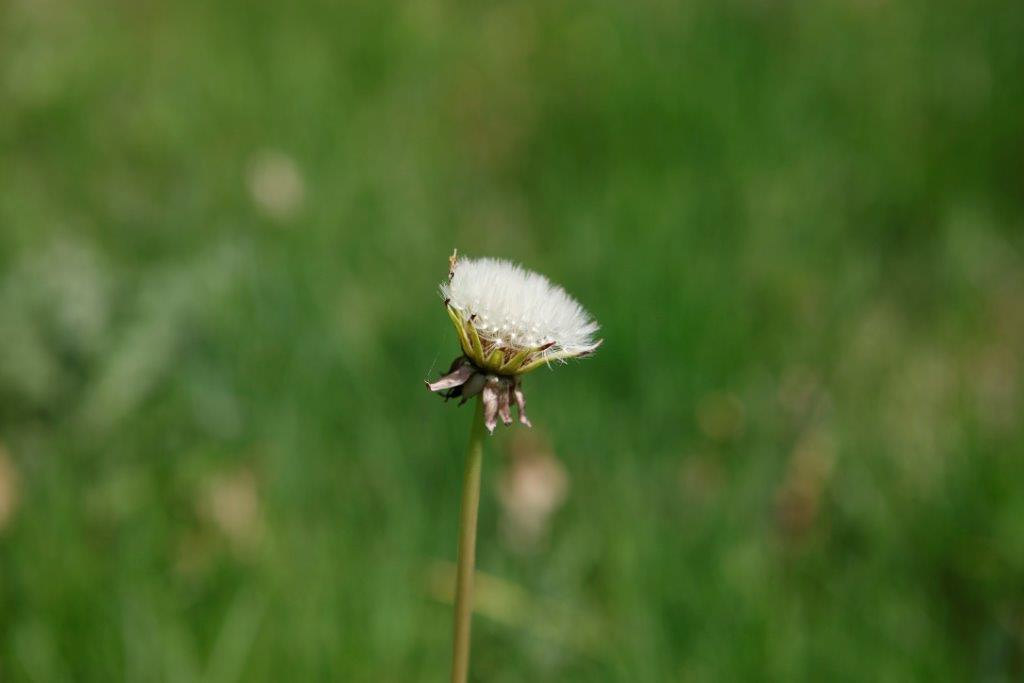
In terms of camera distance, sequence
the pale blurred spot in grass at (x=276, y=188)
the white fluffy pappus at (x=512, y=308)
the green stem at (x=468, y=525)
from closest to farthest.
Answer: the green stem at (x=468, y=525) → the white fluffy pappus at (x=512, y=308) → the pale blurred spot in grass at (x=276, y=188)

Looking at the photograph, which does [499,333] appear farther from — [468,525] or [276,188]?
[276,188]

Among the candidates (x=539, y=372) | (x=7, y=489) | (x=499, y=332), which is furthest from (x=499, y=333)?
(x=539, y=372)

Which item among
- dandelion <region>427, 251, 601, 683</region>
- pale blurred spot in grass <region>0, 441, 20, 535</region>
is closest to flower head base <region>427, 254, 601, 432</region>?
dandelion <region>427, 251, 601, 683</region>

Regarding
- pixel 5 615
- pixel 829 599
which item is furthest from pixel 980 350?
pixel 5 615

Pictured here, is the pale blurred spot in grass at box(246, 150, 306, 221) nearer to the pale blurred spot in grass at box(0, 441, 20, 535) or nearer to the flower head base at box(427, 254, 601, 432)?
the pale blurred spot in grass at box(0, 441, 20, 535)

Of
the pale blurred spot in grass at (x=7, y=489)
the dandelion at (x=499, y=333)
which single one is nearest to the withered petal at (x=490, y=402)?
the dandelion at (x=499, y=333)

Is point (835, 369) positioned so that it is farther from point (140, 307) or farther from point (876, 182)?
point (140, 307)

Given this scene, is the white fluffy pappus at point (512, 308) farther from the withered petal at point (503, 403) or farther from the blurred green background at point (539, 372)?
the blurred green background at point (539, 372)

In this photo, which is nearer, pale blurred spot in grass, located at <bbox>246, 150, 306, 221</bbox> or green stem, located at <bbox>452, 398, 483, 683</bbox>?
green stem, located at <bbox>452, 398, 483, 683</bbox>
